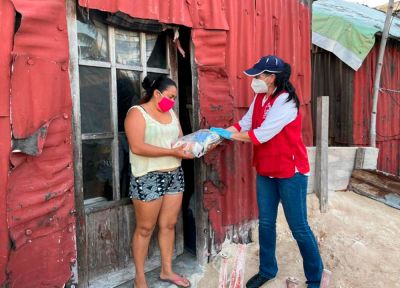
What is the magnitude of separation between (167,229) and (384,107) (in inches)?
260

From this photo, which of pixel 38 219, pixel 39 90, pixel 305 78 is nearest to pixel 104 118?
pixel 39 90

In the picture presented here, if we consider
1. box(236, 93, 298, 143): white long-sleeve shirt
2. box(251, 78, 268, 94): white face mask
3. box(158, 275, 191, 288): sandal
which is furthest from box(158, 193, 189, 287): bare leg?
box(251, 78, 268, 94): white face mask

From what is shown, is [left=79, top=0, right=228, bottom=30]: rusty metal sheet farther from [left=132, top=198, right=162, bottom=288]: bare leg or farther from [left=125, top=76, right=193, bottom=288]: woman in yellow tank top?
[left=132, top=198, right=162, bottom=288]: bare leg

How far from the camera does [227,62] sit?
3789mm

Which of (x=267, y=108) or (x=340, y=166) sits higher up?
(x=267, y=108)

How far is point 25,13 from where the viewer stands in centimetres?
228

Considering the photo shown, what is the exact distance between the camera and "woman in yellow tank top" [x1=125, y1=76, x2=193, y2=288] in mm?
2916

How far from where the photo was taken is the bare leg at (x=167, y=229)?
319 centimetres

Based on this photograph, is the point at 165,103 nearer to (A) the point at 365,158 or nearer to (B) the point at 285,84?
(B) the point at 285,84

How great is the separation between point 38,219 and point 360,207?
153 inches

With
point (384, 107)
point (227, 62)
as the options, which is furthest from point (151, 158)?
point (384, 107)

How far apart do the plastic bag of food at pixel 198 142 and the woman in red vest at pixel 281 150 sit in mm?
100

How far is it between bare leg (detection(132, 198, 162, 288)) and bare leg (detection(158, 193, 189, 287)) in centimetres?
12

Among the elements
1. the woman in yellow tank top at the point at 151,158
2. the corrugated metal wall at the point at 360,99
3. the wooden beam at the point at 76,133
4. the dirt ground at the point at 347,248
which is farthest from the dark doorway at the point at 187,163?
the corrugated metal wall at the point at 360,99
